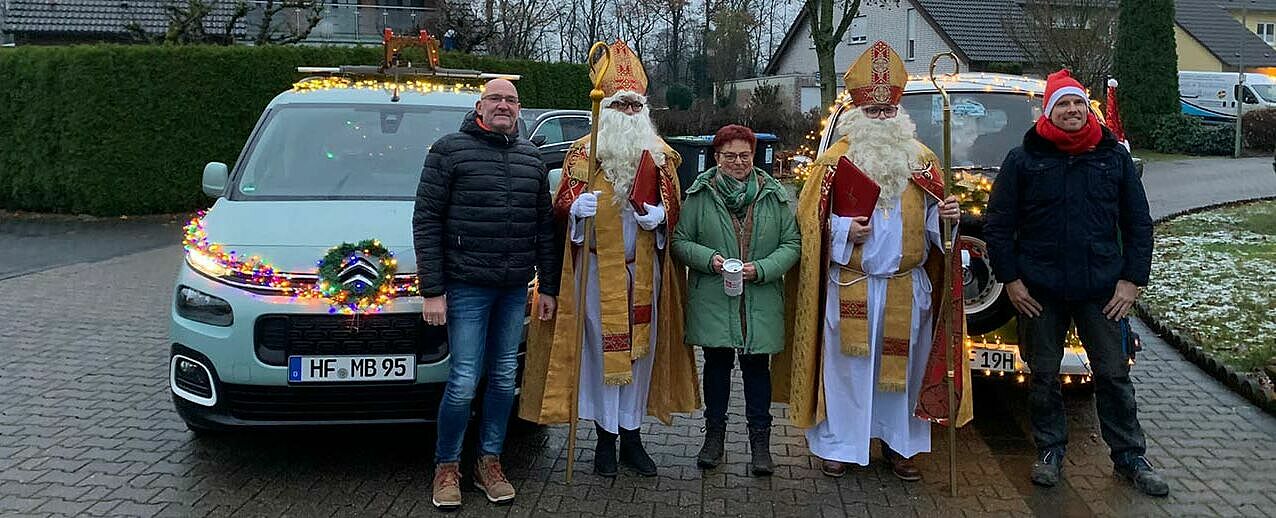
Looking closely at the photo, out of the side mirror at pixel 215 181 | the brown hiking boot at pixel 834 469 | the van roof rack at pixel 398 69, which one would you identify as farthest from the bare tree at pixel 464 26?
the brown hiking boot at pixel 834 469

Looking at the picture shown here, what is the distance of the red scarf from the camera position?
15.7ft

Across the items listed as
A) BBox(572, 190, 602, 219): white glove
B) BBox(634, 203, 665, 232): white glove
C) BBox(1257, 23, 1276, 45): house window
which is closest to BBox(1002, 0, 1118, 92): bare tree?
BBox(634, 203, 665, 232): white glove

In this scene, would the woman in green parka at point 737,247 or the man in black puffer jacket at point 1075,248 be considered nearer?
the man in black puffer jacket at point 1075,248

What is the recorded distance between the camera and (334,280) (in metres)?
4.79

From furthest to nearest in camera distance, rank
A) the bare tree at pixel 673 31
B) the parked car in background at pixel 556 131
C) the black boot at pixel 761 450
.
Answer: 1. the bare tree at pixel 673 31
2. the parked car in background at pixel 556 131
3. the black boot at pixel 761 450

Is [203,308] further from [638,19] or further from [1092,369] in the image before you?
[638,19]

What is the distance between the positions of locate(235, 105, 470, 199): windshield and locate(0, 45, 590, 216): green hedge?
11362 millimetres

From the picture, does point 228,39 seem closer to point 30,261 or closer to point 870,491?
point 30,261

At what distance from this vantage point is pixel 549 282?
16.1 ft

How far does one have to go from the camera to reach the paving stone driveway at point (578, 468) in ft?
15.9

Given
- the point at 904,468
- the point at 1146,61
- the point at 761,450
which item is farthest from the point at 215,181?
the point at 1146,61

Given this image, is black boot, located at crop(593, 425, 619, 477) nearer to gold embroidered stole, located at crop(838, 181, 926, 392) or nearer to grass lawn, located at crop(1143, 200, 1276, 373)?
gold embroidered stole, located at crop(838, 181, 926, 392)

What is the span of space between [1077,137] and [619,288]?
7.29 ft

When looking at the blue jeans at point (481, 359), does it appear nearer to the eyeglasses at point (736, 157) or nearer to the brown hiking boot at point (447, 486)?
the brown hiking boot at point (447, 486)
